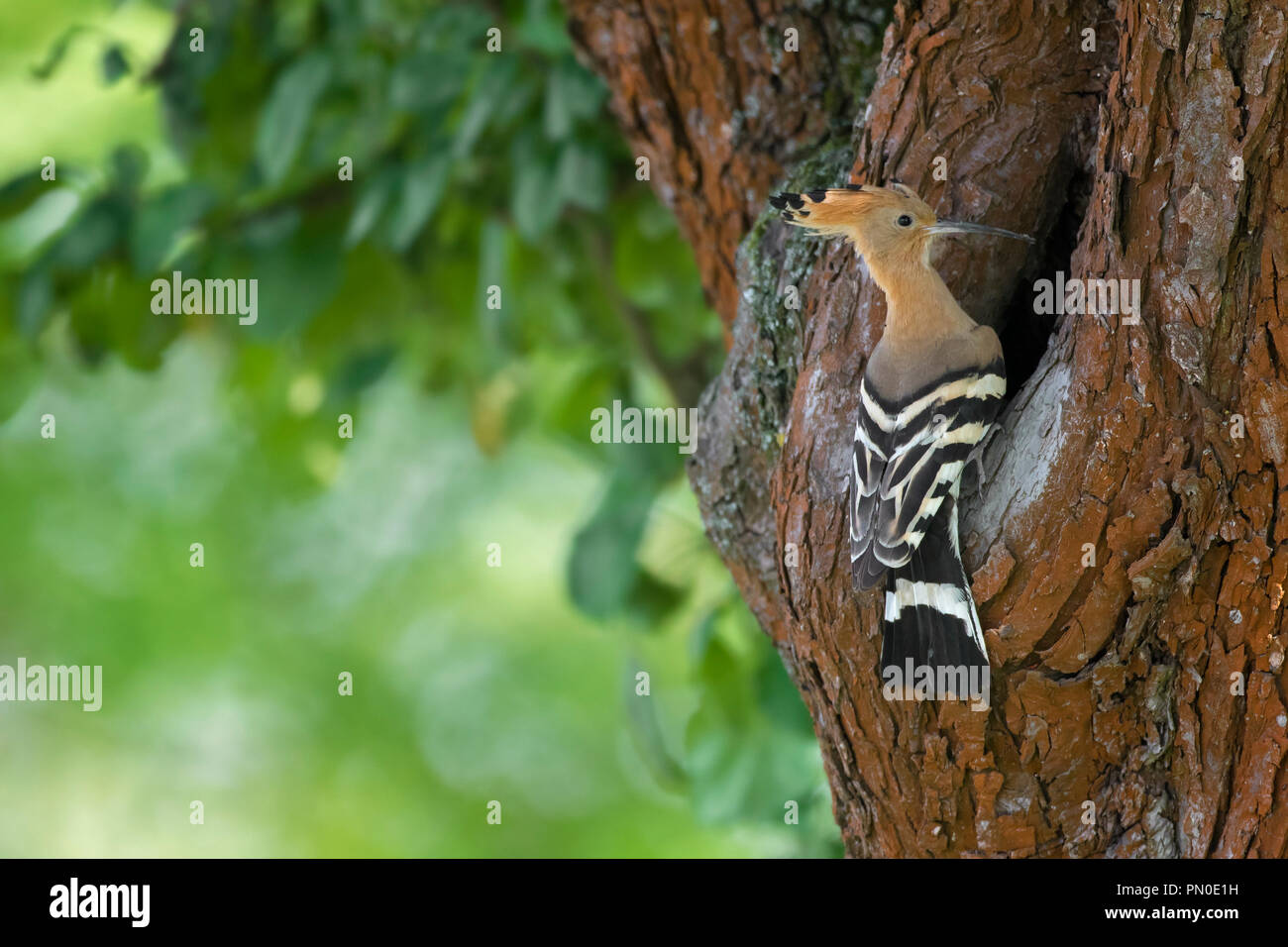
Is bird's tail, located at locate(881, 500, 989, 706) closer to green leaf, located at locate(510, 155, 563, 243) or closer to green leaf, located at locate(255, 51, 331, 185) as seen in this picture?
green leaf, located at locate(510, 155, 563, 243)

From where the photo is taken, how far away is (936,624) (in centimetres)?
193

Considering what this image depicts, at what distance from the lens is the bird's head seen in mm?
2129

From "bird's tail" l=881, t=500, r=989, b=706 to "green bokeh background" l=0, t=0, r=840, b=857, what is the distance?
115 cm

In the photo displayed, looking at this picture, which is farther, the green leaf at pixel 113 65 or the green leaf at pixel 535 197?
the green leaf at pixel 113 65

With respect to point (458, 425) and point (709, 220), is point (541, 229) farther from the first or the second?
point (458, 425)

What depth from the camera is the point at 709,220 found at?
276cm

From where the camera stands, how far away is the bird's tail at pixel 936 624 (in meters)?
1.94

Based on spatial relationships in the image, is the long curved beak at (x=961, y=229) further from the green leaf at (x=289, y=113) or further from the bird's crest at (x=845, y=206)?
the green leaf at (x=289, y=113)

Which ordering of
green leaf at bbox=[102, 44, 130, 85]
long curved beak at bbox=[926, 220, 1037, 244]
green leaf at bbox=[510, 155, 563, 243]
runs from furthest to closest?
green leaf at bbox=[102, 44, 130, 85], green leaf at bbox=[510, 155, 563, 243], long curved beak at bbox=[926, 220, 1037, 244]

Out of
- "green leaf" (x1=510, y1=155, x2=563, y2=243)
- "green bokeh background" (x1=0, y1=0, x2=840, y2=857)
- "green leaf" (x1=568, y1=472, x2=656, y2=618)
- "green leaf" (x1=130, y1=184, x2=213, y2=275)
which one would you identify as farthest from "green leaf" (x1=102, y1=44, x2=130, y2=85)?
"green leaf" (x1=568, y1=472, x2=656, y2=618)

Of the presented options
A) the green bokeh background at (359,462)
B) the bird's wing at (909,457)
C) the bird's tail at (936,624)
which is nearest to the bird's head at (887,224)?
the bird's wing at (909,457)

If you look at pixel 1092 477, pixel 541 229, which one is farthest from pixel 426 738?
pixel 1092 477

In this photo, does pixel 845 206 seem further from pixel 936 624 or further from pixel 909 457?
pixel 936 624

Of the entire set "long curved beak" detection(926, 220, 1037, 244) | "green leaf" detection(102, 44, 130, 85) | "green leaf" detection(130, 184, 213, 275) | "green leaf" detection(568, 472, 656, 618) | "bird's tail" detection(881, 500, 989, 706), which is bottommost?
"bird's tail" detection(881, 500, 989, 706)
